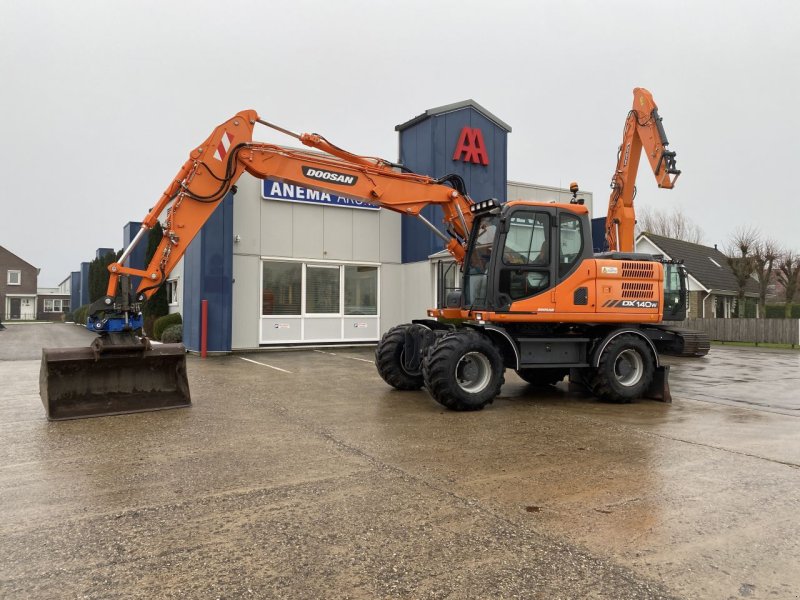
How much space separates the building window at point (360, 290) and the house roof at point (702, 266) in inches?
720

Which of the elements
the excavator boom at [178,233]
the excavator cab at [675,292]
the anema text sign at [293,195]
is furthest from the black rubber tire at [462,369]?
the anema text sign at [293,195]

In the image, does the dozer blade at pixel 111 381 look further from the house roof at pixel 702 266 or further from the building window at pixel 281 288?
the house roof at pixel 702 266

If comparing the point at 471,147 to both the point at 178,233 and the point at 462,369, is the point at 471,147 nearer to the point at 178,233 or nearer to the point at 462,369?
the point at 462,369

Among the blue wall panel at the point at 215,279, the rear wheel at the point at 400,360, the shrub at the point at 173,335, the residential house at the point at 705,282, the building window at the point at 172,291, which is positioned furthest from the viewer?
the residential house at the point at 705,282

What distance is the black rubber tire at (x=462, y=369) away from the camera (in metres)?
7.15

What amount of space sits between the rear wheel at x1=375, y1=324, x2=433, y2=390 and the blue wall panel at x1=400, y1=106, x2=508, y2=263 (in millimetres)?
7728

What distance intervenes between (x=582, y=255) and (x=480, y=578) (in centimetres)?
616

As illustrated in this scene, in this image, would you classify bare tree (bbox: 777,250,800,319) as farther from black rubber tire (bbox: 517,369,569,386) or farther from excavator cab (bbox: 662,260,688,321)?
black rubber tire (bbox: 517,369,569,386)

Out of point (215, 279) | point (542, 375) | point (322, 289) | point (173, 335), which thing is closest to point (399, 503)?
point (542, 375)

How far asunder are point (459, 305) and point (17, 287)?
65.1 m

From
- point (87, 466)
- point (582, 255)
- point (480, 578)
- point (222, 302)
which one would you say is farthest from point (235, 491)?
point (222, 302)

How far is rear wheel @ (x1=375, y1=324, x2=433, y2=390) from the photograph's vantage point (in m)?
8.78

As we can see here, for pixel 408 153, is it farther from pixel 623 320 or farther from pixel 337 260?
pixel 623 320

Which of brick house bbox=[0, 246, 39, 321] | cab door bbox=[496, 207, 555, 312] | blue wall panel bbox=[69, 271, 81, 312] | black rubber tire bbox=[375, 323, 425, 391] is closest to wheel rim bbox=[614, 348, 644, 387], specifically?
cab door bbox=[496, 207, 555, 312]
